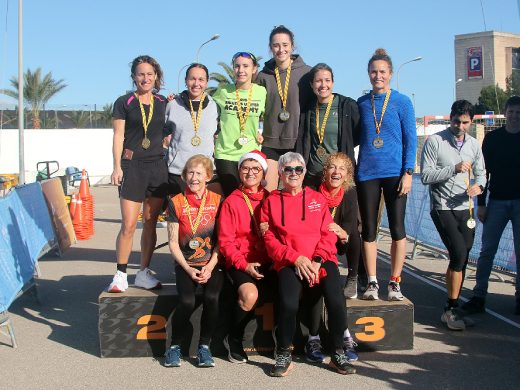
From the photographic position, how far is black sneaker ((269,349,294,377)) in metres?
4.93

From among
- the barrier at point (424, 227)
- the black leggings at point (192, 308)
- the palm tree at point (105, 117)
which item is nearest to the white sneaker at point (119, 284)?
the black leggings at point (192, 308)

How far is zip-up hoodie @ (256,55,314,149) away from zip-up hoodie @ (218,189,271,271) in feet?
2.25

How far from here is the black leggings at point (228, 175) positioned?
19.4 ft

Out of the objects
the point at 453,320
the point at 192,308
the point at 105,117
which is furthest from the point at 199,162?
the point at 105,117

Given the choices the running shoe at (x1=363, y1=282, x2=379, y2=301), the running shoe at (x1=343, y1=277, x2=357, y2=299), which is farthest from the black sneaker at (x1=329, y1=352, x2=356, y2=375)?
the running shoe at (x1=343, y1=277, x2=357, y2=299)

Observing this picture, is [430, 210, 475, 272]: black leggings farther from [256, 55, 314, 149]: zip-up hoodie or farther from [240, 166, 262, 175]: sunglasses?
[240, 166, 262, 175]: sunglasses

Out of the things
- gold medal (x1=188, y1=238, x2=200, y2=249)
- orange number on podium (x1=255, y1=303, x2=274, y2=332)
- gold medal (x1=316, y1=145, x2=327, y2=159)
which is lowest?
orange number on podium (x1=255, y1=303, x2=274, y2=332)

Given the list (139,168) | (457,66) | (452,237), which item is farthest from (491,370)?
(457,66)

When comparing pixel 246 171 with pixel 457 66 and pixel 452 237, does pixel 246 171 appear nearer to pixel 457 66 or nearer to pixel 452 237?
pixel 452 237

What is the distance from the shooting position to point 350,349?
5242 mm

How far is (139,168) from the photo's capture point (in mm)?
5996

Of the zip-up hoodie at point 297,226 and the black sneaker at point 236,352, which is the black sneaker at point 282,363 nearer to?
the black sneaker at point 236,352

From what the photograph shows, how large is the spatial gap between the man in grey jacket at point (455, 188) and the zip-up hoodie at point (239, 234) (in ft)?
5.85

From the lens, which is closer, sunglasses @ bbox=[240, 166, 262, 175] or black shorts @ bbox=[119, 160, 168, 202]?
sunglasses @ bbox=[240, 166, 262, 175]
